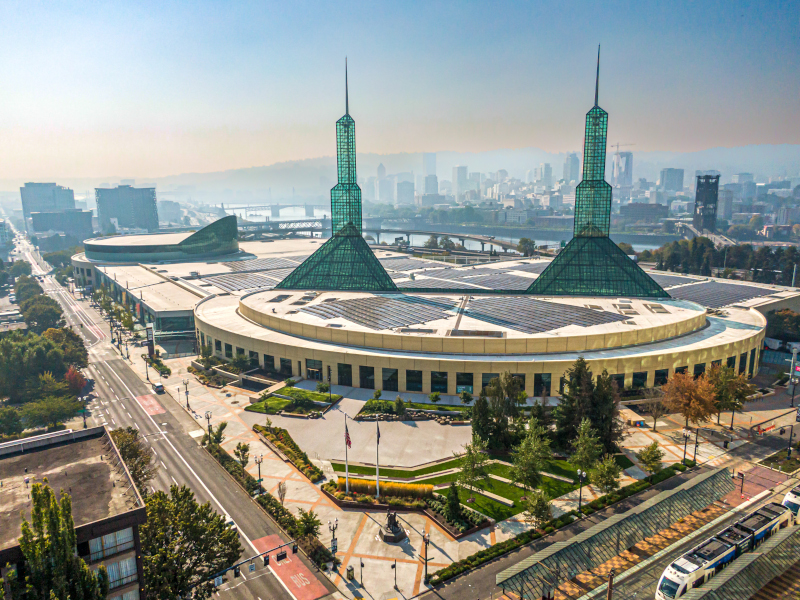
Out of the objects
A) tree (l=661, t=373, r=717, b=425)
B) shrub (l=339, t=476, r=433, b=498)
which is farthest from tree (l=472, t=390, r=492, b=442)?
tree (l=661, t=373, r=717, b=425)

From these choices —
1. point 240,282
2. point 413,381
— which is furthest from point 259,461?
point 240,282

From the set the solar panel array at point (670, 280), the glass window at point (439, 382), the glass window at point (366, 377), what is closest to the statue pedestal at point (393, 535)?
the glass window at point (439, 382)

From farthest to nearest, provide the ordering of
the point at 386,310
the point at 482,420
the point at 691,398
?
the point at 386,310, the point at 691,398, the point at 482,420

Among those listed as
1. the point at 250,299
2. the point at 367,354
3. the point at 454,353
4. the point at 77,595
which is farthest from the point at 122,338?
the point at 77,595

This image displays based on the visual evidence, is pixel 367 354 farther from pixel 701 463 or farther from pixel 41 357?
pixel 41 357

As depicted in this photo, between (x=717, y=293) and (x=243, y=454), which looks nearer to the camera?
(x=243, y=454)

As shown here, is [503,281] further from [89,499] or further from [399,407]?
[89,499]
